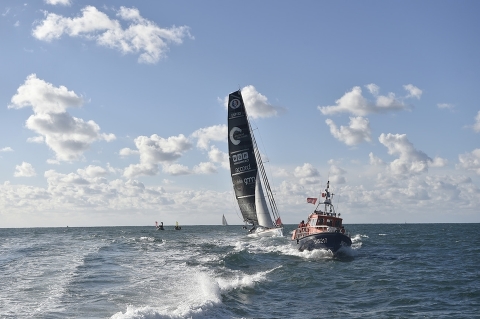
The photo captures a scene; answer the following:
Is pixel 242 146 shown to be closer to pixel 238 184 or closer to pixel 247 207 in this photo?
pixel 238 184

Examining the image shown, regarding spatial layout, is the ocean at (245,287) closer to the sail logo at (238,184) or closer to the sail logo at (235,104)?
the sail logo at (238,184)

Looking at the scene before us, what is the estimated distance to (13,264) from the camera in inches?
1439

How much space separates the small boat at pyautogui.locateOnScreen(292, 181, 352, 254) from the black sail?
48.3 ft

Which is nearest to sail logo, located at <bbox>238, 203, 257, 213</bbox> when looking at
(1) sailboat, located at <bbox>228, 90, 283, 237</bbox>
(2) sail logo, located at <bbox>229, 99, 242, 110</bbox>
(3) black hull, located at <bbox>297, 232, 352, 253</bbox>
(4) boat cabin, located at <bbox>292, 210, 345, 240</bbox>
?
(1) sailboat, located at <bbox>228, 90, 283, 237</bbox>

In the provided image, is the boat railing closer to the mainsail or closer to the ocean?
the ocean

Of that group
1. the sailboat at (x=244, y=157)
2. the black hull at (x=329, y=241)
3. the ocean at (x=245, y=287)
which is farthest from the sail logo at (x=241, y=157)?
the black hull at (x=329, y=241)

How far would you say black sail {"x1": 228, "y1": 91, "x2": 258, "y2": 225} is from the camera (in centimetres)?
5831

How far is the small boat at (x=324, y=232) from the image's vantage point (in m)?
37.9

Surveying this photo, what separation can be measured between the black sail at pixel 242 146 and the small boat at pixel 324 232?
14.7 meters

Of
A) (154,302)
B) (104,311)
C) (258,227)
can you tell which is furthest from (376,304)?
(258,227)

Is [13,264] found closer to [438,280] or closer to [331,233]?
[331,233]

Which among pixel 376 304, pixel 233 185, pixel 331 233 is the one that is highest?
pixel 233 185

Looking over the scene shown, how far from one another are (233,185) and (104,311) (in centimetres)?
4096

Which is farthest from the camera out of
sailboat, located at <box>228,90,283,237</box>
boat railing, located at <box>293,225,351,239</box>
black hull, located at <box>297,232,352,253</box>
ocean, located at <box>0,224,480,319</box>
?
sailboat, located at <box>228,90,283,237</box>
